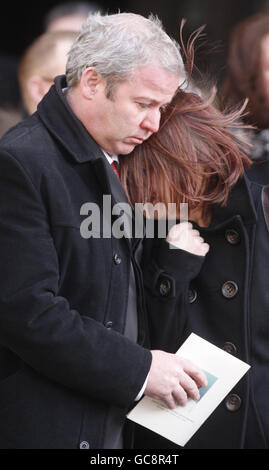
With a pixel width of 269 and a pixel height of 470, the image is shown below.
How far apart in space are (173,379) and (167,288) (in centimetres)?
31

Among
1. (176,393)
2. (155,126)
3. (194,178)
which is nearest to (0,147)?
(155,126)

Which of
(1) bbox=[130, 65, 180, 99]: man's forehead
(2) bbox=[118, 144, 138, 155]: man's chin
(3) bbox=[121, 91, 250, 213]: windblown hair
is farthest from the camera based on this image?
(3) bbox=[121, 91, 250, 213]: windblown hair

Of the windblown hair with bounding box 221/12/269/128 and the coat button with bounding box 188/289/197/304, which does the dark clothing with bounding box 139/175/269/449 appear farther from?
the windblown hair with bounding box 221/12/269/128

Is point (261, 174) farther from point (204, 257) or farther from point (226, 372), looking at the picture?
point (226, 372)

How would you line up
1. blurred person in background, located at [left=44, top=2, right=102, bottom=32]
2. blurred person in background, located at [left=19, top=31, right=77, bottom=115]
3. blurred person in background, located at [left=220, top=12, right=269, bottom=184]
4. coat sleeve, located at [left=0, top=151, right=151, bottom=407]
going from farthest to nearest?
blurred person in background, located at [left=44, top=2, right=102, bottom=32] → blurred person in background, located at [left=19, top=31, right=77, bottom=115] → blurred person in background, located at [left=220, top=12, right=269, bottom=184] → coat sleeve, located at [left=0, top=151, right=151, bottom=407]

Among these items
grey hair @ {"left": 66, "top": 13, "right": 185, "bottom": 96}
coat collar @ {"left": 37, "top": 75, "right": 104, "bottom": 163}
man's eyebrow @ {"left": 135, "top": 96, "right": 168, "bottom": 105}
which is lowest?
coat collar @ {"left": 37, "top": 75, "right": 104, "bottom": 163}

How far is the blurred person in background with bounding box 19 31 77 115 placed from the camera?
3.39m

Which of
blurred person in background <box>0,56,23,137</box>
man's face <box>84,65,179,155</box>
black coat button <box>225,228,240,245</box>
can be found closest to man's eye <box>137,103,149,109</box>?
man's face <box>84,65,179,155</box>

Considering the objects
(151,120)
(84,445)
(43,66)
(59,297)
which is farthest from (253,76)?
(84,445)

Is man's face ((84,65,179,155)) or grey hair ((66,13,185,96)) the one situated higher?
grey hair ((66,13,185,96))

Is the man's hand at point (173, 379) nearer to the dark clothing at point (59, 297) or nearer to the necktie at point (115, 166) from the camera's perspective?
the dark clothing at point (59, 297)

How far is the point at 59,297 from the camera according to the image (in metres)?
2.06

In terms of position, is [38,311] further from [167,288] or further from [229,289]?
[229,289]

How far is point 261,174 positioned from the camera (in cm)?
255
